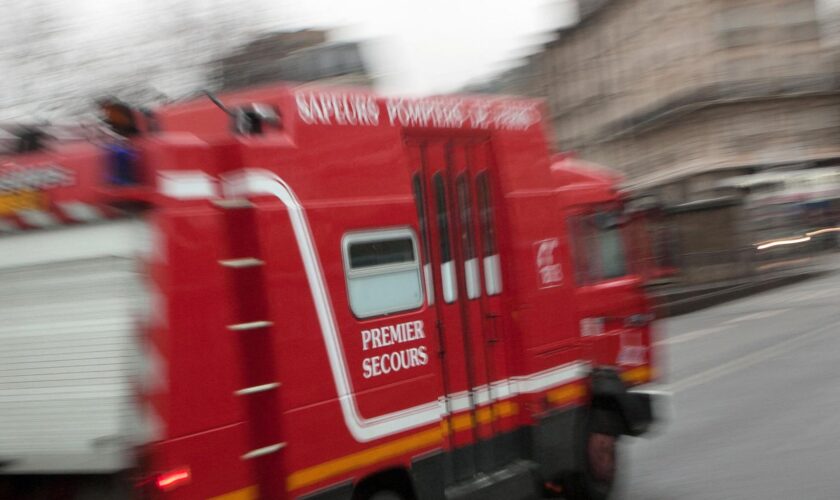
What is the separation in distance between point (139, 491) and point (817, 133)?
50.2m

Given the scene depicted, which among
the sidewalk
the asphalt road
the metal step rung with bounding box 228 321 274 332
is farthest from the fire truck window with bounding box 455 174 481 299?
the sidewalk

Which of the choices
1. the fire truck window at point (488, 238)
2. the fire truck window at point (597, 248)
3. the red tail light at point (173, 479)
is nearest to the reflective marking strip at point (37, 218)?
the red tail light at point (173, 479)

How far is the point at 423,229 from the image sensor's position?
6.04 metres

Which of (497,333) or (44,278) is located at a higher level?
(44,278)

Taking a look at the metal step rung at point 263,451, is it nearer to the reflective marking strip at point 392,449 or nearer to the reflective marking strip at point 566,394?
the reflective marking strip at point 392,449

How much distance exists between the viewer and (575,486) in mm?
7254

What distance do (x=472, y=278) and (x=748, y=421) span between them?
471 cm

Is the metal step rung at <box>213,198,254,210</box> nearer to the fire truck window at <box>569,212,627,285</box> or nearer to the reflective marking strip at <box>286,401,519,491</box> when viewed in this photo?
the reflective marking strip at <box>286,401,519,491</box>

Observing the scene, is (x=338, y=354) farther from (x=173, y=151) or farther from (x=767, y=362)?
(x=767, y=362)

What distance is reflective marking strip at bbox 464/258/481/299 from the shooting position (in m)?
6.34

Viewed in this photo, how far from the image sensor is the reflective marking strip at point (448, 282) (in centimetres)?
611

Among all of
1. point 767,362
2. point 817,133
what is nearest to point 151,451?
point 767,362

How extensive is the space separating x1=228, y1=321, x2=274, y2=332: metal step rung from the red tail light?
67cm

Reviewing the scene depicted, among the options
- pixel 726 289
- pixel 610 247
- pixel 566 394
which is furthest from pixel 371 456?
pixel 726 289
